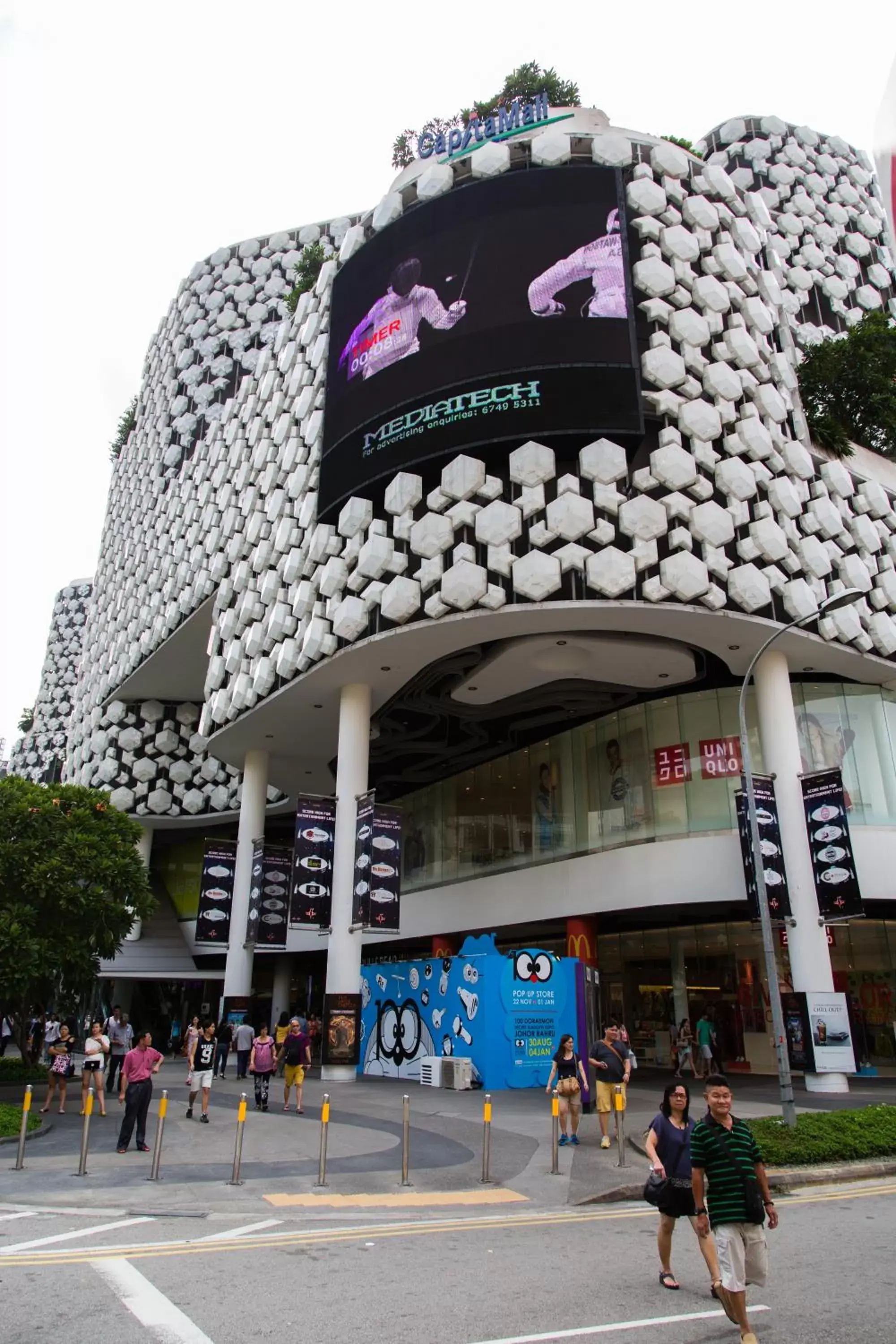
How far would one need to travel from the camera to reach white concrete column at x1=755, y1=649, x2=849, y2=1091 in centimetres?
2383

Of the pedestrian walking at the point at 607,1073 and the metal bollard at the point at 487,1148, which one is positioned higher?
the pedestrian walking at the point at 607,1073

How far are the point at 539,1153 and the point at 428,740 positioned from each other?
2313 centimetres

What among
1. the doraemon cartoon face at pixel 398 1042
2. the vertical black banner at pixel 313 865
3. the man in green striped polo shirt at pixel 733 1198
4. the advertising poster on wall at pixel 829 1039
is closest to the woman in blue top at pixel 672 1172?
the man in green striped polo shirt at pixel 733 1198

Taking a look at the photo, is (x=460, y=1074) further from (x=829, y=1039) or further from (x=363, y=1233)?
(x=363, y=1233)

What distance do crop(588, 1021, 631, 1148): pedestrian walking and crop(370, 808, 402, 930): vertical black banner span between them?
37.4 feet

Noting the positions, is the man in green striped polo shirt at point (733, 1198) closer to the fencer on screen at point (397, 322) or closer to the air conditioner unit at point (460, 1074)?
the air conditioner unit at point (460, 1074)

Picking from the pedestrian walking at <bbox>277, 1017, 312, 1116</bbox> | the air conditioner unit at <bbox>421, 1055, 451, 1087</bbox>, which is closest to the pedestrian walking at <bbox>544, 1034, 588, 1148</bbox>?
the pedestrian walking at <bbox>277, 1017, 312, 1116</bbox>

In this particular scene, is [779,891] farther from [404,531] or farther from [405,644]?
[404,531]

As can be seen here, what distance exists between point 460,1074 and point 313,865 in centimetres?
713

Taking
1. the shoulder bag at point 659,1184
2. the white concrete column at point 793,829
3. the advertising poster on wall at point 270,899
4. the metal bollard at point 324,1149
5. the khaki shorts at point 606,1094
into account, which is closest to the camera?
the shoulder bag at point 659,1184

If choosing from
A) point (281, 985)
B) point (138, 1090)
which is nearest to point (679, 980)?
point (138, 1090)

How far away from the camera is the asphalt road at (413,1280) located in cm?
631

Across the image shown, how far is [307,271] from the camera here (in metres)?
45.5

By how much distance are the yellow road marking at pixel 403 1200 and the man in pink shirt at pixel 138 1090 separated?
3898mm
